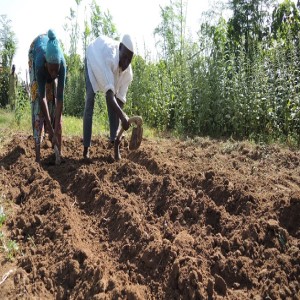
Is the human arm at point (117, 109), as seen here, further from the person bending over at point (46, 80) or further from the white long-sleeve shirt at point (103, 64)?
the person bending over at point (46, 80)

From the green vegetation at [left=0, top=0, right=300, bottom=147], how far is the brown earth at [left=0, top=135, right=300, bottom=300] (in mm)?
1961

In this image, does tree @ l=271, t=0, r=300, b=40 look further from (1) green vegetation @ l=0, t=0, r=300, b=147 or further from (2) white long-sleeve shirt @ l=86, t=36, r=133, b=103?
(2) white long-sleeve shirt @ l=86, t=36, r=133, b=103

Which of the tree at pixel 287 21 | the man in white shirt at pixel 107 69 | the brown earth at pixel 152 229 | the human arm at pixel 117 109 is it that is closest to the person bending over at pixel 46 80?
the man in white shirt at pixel 107 69

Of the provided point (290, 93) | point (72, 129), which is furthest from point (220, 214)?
point (72, 129)

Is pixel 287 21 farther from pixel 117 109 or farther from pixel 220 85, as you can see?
pixel 117 109

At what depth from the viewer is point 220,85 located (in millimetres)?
7719

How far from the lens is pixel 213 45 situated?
28.9 feet

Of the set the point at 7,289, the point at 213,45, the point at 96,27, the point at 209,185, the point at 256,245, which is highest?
the point at 96,27

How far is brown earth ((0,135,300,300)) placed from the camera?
277cm

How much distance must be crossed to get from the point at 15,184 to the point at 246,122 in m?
4.45

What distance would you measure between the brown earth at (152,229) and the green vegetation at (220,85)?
1961 millimetres

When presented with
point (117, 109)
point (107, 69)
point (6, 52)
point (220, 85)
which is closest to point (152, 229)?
point (117, 109)

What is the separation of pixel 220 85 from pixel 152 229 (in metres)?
4.90

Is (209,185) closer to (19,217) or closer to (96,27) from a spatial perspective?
(19,217)
